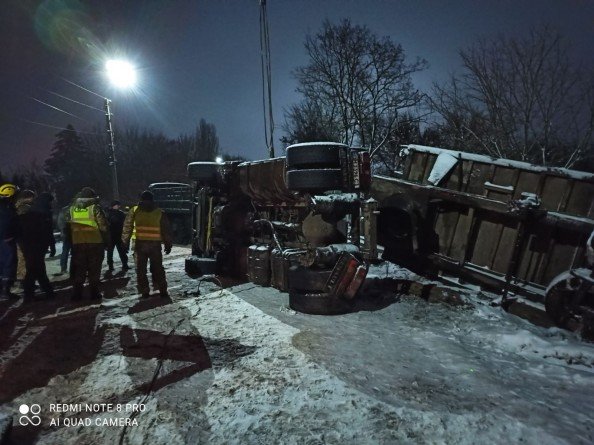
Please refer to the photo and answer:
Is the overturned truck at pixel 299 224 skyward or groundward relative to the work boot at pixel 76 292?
skyward

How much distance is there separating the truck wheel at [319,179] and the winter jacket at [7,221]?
475cm

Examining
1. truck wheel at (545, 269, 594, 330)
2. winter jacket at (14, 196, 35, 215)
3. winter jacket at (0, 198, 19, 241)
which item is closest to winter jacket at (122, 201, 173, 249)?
winter jacket at (0, 198, 19, 241)

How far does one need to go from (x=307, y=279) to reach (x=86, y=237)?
352 cm

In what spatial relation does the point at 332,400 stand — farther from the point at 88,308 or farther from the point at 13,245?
the point at 13,245

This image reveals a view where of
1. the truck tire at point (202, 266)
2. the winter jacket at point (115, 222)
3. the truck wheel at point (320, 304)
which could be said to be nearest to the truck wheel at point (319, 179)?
the truck wheel at point (320, 304)

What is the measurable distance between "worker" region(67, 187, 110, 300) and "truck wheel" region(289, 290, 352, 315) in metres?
3.29

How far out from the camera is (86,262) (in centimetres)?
560

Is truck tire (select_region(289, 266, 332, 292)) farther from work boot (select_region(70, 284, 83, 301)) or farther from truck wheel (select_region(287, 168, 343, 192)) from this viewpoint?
work boot (select_region(70, 284, 83, 301))

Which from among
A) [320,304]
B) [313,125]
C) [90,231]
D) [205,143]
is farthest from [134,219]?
[205,143]

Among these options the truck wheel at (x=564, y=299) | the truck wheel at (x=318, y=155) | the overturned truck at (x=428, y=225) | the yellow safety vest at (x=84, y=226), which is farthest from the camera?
the yellow safety vest at (x=84, y=226)

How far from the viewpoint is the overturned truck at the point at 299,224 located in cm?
454

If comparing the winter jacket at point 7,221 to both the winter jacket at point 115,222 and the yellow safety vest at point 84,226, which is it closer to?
the yellow safety vest at point 84,226

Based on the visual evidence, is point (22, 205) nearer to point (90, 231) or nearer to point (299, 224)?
point (90, 231)

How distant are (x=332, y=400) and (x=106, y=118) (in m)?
19.6
